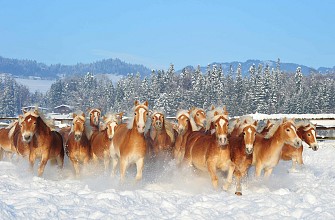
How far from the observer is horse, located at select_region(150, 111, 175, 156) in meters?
11.4

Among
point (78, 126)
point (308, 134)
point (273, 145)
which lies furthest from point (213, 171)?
point (308, 134)

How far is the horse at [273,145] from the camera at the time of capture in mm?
10016

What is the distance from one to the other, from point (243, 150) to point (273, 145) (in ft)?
3.08

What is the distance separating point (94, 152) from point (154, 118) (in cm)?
200

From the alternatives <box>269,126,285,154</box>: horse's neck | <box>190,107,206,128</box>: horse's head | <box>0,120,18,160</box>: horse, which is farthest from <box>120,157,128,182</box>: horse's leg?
<box>0,120,18,160</box>: horse

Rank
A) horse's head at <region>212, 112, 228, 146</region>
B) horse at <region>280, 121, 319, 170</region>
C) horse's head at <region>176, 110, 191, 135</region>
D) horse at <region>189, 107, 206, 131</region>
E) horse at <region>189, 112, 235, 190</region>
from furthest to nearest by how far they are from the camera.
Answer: horse at <region>189, 107, 206, 131</region> < horse at <region>280, 121, 319, 170</region> < horse's head at <region>176, 110, 191, 135</region> < horse at <region>189, 112, 235, 190</region> < horse's head at <region>212, 112, 228, 146</region>

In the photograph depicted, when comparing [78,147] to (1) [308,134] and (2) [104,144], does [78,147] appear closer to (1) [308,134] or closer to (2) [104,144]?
(2) [104,144]

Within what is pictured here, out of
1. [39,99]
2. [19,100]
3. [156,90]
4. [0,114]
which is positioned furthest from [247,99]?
[39,99]

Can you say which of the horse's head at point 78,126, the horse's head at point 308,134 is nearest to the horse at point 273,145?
the horse's head at point 308,134

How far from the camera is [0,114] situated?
339 feet

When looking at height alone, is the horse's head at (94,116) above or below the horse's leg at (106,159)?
above

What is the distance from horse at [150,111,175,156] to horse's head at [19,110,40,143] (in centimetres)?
291

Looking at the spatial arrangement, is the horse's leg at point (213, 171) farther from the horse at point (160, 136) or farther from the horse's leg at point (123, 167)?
the horse at point (160, 136)

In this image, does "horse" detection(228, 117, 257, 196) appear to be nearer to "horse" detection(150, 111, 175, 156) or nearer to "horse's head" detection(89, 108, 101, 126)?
"horse" detection(150, 111, 175, 156)
